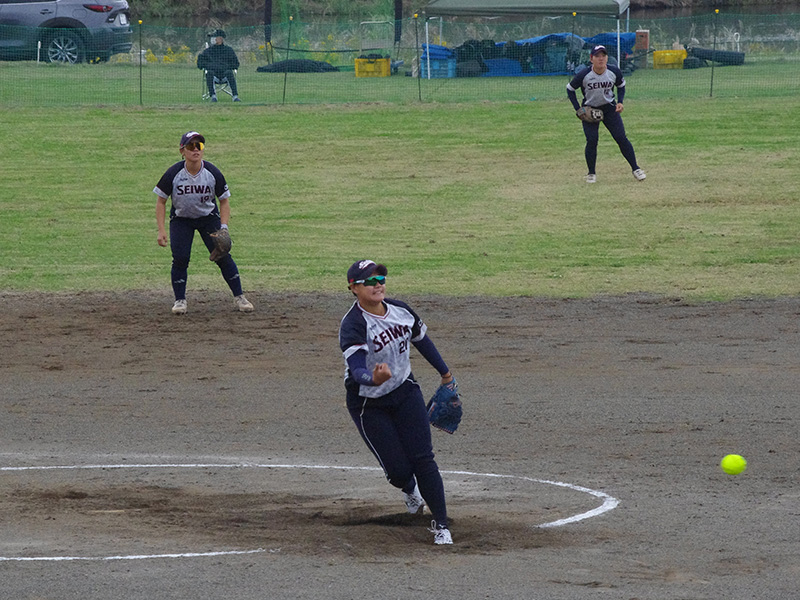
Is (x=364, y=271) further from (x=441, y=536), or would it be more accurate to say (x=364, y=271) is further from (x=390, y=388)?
(x=441, y=536)

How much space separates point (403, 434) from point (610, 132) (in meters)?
13.0

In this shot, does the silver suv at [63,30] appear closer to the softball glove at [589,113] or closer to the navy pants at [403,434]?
the softball glove at [589,113]

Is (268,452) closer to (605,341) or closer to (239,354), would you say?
(239,354)

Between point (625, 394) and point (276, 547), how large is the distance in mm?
4610

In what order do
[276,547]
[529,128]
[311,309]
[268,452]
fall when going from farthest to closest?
[529,128] → [311,309] → [268,452] → [276,547]

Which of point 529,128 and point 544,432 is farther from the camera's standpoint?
point 529,128

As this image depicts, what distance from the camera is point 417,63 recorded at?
3183 cm

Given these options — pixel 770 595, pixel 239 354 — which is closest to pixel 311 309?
pixel 239 354

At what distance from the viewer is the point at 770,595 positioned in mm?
6078

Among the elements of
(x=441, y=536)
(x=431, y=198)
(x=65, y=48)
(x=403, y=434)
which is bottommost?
(x=441, y=536)

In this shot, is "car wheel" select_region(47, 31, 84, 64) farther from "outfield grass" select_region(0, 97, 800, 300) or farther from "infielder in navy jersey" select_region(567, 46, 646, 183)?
"infielder in navy jersey" select_region(567, 46, 646, 183)

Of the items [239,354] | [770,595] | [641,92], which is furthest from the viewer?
[641,92]

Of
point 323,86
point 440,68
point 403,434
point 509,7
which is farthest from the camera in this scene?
point 509,7

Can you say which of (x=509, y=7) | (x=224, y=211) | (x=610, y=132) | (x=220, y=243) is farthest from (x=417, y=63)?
(x=220, y=243)
